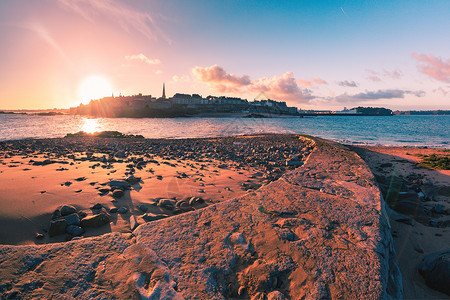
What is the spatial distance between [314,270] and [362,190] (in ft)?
8.58

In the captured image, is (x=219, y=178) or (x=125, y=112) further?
(x=125, y=112)

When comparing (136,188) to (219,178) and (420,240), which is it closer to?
(219,178)

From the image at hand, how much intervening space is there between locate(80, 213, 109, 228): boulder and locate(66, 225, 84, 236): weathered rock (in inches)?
4.2

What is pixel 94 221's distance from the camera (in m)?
2.95

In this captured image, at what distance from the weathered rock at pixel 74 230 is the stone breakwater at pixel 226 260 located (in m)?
0.59

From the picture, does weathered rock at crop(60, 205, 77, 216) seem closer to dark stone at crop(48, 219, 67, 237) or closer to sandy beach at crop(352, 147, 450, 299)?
dark stone at crop(48, 219, 67, 237)

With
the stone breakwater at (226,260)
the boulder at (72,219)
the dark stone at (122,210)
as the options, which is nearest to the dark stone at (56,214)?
the boulder at (72,219)

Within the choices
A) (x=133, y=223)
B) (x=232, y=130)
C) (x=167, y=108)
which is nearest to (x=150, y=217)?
(x=133, y=223)

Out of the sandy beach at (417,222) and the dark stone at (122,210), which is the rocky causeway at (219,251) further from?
the sandy beach at (417,222)

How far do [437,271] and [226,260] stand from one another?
256 centimetres

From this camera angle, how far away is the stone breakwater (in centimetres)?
170

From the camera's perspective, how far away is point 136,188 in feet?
14.6

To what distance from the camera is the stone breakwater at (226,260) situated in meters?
1.70

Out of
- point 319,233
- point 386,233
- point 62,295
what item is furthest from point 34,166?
point 386,233
